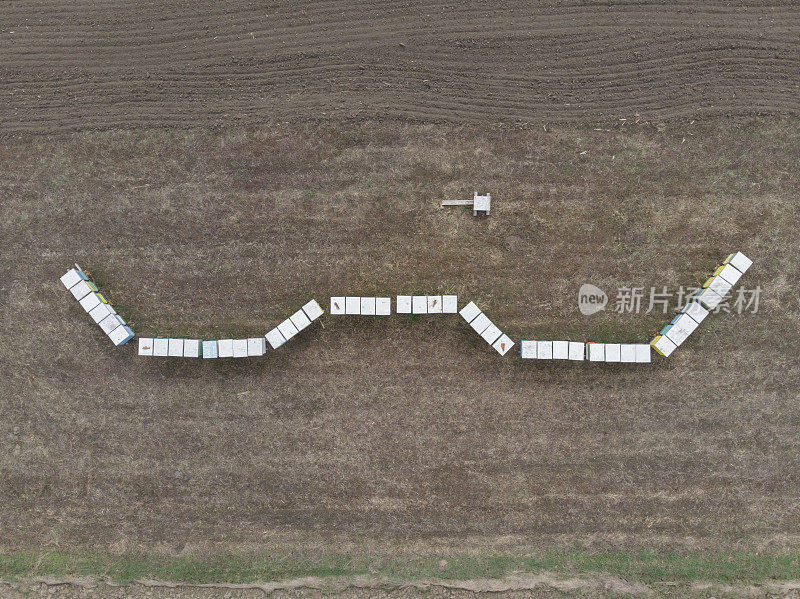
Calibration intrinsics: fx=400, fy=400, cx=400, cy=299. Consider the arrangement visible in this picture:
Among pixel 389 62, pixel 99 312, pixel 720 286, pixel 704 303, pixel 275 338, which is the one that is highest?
pixel 389 62

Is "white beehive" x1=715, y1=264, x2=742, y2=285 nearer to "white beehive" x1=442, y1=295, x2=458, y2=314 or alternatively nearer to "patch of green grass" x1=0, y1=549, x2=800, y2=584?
"white beehive" x1=442, y1=295, x2=458, y2=314

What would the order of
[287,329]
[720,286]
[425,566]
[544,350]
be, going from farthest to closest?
[425,566] < [287,329] < [544,350] < [720,286]

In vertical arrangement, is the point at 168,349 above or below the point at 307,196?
below

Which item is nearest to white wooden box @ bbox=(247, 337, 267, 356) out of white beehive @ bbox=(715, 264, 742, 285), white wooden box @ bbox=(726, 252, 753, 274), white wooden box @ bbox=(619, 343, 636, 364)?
white wooden box @ bbox=(619, 343, 636, 364)

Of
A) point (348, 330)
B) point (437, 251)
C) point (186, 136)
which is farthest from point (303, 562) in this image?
point (186, 136)

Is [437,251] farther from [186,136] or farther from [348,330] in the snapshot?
[186,136]

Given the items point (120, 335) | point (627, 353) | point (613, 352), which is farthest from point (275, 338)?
point (627, 353)

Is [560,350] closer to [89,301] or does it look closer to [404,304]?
[404,304]
